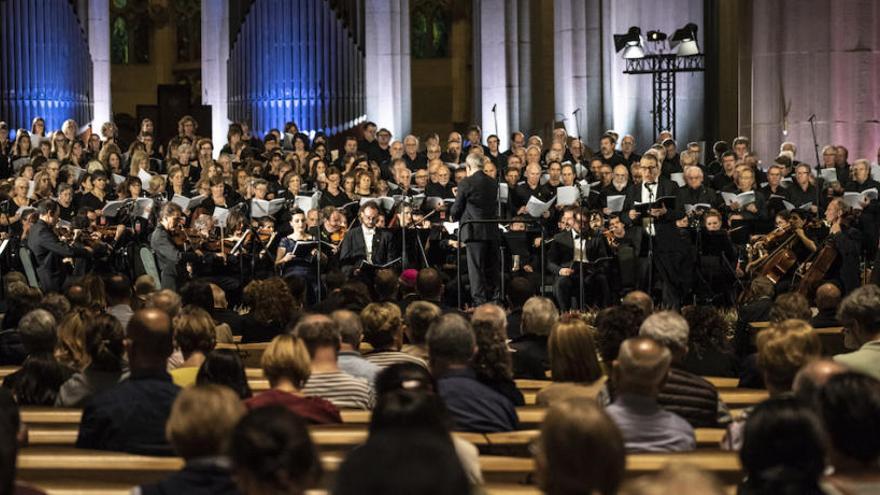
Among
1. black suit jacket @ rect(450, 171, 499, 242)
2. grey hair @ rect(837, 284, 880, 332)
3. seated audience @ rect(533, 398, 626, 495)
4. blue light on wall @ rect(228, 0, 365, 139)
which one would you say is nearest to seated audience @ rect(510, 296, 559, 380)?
grey hair @ rect(837, 284, 880, 332)

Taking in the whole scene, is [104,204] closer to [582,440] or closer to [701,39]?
[701,39]

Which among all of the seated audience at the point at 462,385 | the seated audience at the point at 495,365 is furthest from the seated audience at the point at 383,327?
the seated audience at the point at 462,385

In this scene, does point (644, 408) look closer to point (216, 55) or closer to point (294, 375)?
point (294, 375)

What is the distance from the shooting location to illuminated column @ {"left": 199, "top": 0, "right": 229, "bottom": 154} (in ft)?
86.2

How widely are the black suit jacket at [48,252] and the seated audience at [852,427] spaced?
40.2 ft

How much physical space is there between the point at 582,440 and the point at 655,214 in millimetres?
11276

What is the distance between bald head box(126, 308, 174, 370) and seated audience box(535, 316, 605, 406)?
68.6 inches

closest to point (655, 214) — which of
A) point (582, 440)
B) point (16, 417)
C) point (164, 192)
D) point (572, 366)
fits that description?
point (164, 192)

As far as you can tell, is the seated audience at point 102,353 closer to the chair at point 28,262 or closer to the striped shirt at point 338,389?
the striped shirt at point 338,389

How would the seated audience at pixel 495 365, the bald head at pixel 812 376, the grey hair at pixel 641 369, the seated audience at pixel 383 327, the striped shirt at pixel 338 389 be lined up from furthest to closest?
the seated audience at pixel 383 327
the seated audience at pixel 495 365
the striped shirt at pixel 338 389
the grey hair at pixel 641 369
the bald head at pixel 812 376

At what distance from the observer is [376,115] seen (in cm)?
2483

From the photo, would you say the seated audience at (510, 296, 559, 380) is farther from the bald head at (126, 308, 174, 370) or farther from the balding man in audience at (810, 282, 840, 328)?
the bald head at (126, 308, 174, 370)

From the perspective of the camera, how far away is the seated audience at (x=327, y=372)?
7184mm

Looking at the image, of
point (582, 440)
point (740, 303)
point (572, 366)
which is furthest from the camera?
point (740, 303)
